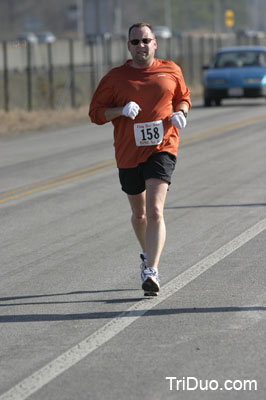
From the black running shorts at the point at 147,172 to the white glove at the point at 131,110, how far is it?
0.39 metres

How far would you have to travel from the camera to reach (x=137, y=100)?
7215 millimetres

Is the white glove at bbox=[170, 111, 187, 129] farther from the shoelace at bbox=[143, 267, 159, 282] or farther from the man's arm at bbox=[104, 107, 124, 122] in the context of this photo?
the shoelace at bbox=[143, 267, 159, 282]

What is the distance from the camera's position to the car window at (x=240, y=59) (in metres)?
29.8

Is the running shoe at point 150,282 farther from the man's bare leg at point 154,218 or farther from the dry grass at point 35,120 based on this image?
the dry grass at point 35,120

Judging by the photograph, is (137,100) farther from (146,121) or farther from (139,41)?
(139,41)

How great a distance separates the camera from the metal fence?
109ft

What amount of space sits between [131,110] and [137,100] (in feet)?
0.72

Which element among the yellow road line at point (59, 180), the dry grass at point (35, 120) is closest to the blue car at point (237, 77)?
the dry grass at point (35, 120)

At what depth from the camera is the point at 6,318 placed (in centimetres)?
675

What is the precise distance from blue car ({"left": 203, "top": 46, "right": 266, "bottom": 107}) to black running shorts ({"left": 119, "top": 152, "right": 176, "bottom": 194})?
2181 cm

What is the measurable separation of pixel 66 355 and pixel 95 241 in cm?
376

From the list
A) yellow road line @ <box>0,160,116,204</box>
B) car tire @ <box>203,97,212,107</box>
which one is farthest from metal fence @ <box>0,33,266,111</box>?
yellow road line @ <box>0,160,116,204</box>

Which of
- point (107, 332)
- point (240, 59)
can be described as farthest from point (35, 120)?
point (107, 332)

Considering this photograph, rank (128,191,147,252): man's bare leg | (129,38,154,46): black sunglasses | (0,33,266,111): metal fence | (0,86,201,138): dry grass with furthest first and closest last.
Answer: (0,33,266,111): metal fence → (0,86,201,138): dry grass → (128,191,147,252): man's bare leg → (129,38,154,46): black sunglasses
